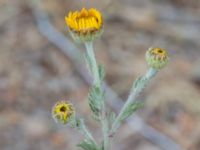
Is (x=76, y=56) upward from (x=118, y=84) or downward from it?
upward

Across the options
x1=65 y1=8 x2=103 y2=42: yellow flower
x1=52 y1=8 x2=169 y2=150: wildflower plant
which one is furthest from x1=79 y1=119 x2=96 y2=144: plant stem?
x1=65 y1=8 x2=103 y2=42: yellow flower

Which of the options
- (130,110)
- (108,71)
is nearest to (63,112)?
(130,110)

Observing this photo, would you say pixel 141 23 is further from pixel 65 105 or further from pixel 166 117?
pixel 65 105

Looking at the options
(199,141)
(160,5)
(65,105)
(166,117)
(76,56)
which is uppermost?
(160,5)

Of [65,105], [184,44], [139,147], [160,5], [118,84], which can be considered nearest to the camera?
[65,105]

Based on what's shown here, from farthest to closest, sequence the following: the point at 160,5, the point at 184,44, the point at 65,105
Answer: the point at 160,5, the point at 184,44, the point at 65,105

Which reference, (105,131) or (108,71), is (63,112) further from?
(108,71)

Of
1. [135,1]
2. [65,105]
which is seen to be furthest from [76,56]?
[65,105]
